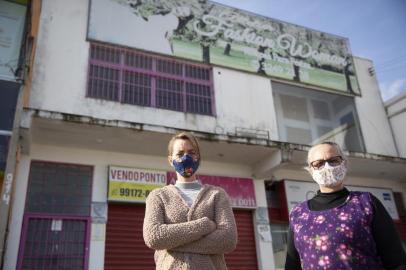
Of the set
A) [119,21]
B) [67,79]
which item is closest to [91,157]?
[67,79]

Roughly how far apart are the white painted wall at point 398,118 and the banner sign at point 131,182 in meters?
8.61

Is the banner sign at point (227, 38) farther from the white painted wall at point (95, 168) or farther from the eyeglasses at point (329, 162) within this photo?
the eyeglasses at point (329, 162)

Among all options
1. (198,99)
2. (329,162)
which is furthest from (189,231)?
(198,99)

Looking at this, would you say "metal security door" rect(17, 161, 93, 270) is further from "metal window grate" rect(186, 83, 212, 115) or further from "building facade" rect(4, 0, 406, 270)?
"metal window grate" rect(186, 83, 212, 115)

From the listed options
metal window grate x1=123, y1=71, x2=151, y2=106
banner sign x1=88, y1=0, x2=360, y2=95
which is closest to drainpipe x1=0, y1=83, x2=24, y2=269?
metal window grate x1=123, y1=71, x2=151, y2=106

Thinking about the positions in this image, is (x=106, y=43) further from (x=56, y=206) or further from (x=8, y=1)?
(x=56, y=206)

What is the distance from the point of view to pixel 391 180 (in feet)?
42.7

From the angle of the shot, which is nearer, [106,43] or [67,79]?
[67,79]

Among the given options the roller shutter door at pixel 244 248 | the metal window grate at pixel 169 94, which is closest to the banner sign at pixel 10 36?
the metal window grate at pixel 169 94

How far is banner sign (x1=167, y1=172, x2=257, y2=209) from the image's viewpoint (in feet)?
32.5

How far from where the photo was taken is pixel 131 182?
895 cm

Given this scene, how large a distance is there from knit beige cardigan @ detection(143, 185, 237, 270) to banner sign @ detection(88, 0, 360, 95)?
815 centimetres

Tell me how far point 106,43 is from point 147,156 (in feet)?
10.2

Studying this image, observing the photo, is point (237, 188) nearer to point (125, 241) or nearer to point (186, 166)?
point (125, 241)
